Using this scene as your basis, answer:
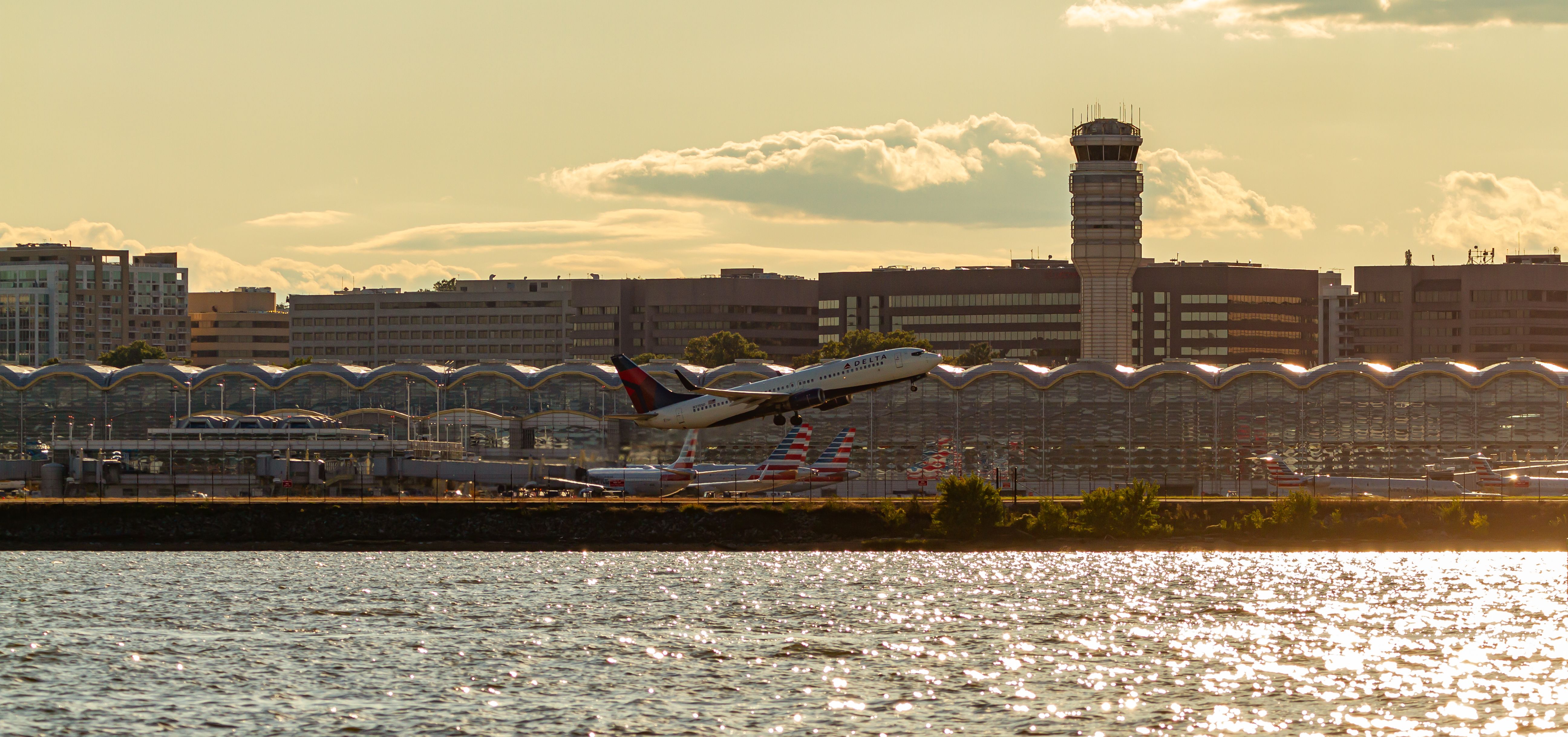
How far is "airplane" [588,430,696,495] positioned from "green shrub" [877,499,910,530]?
28153 mm

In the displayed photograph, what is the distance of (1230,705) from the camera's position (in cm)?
7500

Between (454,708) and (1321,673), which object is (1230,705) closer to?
(1321,673)

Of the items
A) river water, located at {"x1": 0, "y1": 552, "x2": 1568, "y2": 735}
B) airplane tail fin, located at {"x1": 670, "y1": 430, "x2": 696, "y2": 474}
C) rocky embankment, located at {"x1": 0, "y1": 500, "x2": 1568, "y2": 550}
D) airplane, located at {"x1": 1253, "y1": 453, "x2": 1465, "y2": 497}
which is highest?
airplane tail fin, located at {"x1": 670, "y1": 430, "x2": 696, "y2": 474}

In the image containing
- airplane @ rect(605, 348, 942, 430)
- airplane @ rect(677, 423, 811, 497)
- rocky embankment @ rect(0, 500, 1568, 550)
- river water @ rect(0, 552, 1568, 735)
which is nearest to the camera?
river water @ rect(0, 552, 1568, 735)

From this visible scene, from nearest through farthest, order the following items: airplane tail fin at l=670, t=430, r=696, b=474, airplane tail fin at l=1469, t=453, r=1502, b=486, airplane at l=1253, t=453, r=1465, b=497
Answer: airplane tail fin at l=1469, t=453, r=1502, b=486, airplane at l=1253, t=453, r=1465, b=497, airplane tail fin at l=670, t=430, r=696, b=474

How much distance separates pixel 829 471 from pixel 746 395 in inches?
1124

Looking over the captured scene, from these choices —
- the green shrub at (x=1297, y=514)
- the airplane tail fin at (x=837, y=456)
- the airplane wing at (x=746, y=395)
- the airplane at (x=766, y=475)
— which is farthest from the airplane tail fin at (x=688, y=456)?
the green shrub at (x=1297, y=514)

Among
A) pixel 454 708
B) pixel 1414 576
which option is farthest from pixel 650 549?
pixel 454 708

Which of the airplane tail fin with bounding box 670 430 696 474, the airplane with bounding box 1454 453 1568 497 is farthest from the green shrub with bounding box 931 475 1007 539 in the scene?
the airplane with bounding box 1454 453 1568 497

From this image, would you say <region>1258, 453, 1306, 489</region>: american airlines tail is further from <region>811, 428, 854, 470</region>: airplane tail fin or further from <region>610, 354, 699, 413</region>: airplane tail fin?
<region>610, 354, 699, 413</region>: airplane tail fin

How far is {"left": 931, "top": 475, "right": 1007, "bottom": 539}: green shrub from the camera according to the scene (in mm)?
144750

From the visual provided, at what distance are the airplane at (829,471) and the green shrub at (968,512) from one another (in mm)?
27259

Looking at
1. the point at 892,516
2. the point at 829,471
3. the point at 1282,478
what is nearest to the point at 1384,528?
the point at 1282,478

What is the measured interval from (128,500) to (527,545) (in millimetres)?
35480
